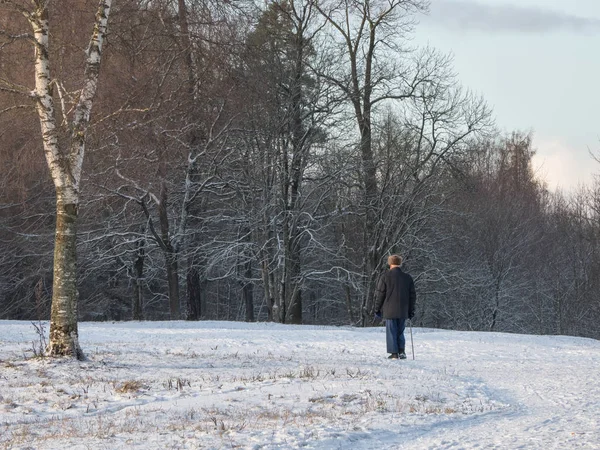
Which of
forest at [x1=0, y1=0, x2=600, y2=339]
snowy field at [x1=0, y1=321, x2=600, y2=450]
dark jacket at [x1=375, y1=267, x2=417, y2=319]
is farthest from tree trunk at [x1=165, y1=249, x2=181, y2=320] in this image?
dark jacket at [x1=375, y1=267, x2=417, y2=319]

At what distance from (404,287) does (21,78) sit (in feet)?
30.5

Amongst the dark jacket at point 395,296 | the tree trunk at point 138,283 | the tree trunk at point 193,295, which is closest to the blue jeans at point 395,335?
the dark jacket at point 395,296

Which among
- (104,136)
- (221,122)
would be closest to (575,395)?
(104,136)

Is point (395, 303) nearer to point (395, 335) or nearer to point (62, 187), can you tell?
point (395, 335)

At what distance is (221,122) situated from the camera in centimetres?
2652

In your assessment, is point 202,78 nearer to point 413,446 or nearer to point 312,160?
point 312,160

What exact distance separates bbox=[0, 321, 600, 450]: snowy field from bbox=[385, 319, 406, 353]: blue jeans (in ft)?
1.29

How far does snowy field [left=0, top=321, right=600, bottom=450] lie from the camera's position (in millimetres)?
7066

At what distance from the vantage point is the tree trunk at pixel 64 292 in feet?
39.6

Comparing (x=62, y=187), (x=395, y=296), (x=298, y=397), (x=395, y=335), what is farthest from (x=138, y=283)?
(x=298, y=397)

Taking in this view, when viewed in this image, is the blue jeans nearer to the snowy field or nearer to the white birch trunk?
the snowy field

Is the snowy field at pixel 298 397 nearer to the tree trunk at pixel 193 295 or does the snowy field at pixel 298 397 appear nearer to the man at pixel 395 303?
the man at pixel 395 303

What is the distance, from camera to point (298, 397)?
30.1 ft

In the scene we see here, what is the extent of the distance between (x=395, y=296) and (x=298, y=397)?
15.4 feet
